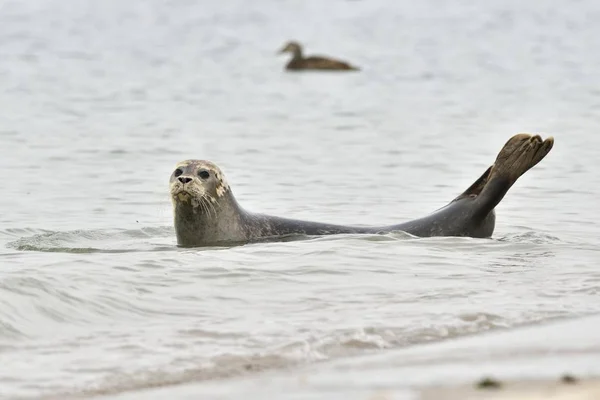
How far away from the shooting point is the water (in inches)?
284

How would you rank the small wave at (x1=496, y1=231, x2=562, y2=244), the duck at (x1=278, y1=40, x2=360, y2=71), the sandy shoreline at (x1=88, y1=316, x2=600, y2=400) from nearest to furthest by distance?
the sandy shoreline at (x1=88, y1=316, x2=600, y2=400), the small wave at (x1=496, y1=231, x2=562, y2=244), the duck at (x1=278, y1=40, x2=360, y2=71)

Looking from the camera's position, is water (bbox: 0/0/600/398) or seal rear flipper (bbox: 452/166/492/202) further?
seal rear flipper (bbox: 452/166/492/202)

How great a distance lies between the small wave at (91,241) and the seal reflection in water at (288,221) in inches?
12.2

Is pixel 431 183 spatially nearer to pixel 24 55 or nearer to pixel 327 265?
pixel 327 265

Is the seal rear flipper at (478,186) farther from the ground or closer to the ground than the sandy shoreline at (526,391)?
farther from the ground

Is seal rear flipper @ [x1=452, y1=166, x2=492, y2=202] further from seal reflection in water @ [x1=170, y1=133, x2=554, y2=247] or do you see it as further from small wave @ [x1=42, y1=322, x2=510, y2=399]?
small wave @ [x1=42, y1=322, x2=510, y2=399]

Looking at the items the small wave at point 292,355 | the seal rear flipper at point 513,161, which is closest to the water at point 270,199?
the small wave at point 292,355

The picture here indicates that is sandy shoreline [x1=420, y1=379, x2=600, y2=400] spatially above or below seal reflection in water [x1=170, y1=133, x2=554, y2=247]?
below

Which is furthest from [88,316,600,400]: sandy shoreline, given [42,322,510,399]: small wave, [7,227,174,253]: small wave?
[7,227,174,253]: small wave

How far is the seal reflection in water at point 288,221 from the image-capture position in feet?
32.9

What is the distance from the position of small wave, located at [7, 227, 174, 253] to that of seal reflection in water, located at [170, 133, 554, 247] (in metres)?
0.31

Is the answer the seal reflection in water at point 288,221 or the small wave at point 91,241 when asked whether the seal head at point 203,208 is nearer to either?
the seal reflection in water at point 288,221

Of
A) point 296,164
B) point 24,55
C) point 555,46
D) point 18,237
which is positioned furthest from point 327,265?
point 555,46

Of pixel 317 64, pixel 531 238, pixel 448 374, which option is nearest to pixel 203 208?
pixel 531 238
